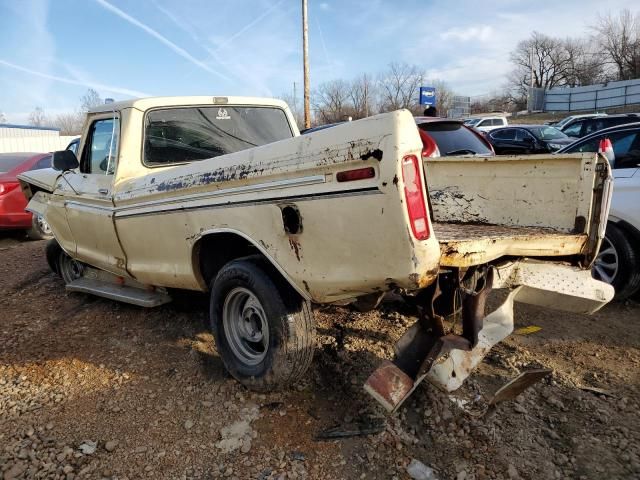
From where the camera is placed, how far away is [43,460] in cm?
254

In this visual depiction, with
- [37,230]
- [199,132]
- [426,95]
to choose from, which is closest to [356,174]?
[199,132]

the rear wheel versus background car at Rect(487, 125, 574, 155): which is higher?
background car at Rect(487, 125, 574, 155)

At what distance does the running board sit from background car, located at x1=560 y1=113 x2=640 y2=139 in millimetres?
11483

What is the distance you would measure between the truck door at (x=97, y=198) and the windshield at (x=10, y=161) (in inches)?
216

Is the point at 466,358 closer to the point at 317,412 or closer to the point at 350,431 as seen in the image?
the point at 350,431

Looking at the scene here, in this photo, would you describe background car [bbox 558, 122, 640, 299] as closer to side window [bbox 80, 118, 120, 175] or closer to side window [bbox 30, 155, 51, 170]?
side window [bbox 80, 118, 120, 175]

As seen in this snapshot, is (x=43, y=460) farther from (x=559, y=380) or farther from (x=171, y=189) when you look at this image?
(x=559, y=380)

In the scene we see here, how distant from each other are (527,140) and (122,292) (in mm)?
12946

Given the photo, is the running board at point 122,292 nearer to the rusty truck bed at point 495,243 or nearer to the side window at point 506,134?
the rusty truck bed at point 495,243

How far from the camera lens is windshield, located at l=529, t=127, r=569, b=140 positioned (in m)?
15.5

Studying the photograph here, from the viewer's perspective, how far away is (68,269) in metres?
5.43

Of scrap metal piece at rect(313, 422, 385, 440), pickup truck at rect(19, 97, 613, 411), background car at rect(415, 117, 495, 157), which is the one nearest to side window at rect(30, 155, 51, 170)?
pickup truck at rect(19, 97, 613, 411)

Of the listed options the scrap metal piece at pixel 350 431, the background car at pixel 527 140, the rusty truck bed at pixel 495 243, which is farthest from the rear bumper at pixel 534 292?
the background car at pixel 527 140

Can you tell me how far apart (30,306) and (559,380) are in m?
4.86
